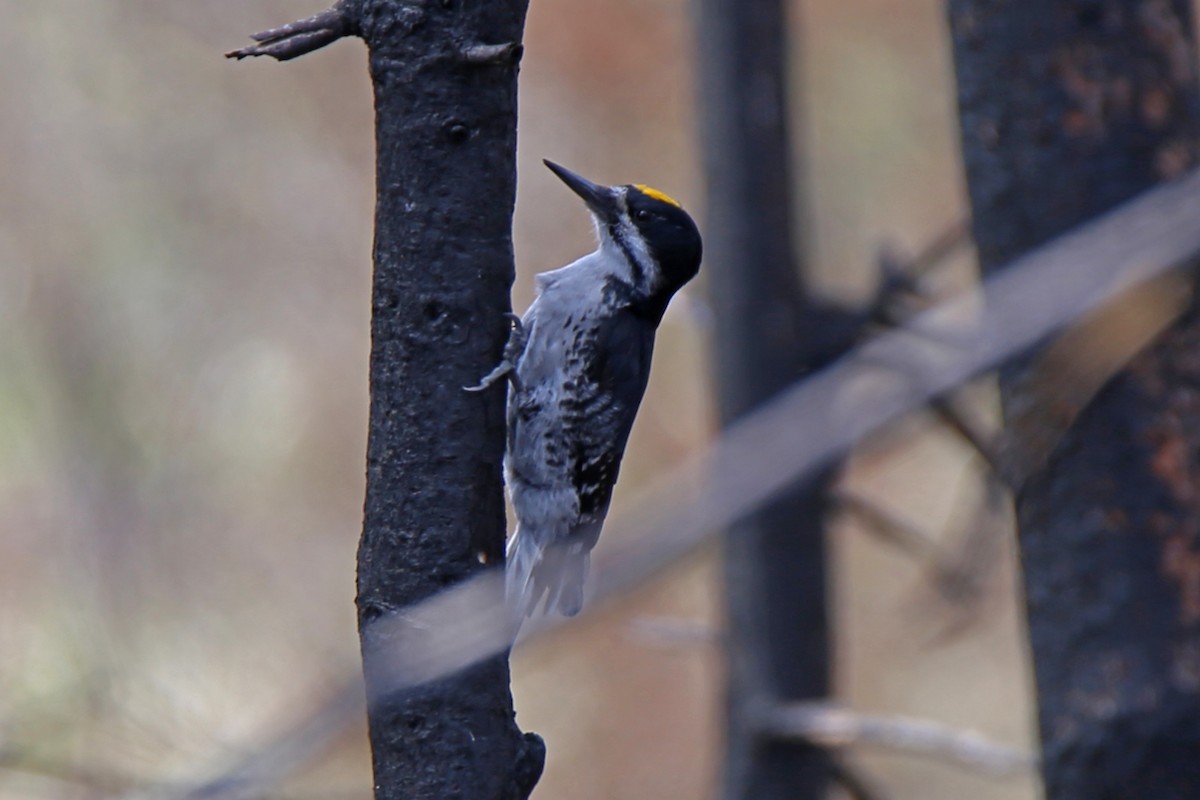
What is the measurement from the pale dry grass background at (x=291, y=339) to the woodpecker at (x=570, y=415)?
13.9 ft

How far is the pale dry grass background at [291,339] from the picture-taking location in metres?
8.58

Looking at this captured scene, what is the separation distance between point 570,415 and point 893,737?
1.51 metres

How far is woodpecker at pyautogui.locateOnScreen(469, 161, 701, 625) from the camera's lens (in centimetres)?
383

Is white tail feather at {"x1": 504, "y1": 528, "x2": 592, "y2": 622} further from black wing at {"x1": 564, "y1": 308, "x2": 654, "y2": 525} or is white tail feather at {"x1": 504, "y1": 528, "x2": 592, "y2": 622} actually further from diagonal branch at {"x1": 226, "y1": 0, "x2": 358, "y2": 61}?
diagonal branch at {"x1": 226, "y1": 0, "x2": 358, "y2": 61}

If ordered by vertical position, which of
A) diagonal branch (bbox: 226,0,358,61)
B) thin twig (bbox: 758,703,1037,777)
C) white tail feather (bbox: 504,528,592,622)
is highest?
diagonal branch (bbox: 226,0,358,61)

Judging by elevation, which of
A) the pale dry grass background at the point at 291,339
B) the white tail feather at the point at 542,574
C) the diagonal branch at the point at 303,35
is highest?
the diagonal branch at the point at 303,35

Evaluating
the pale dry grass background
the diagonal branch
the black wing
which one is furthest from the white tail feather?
the pale dry grass background

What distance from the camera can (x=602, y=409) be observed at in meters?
3.88

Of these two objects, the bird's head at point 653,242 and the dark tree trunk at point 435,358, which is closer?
the dark tree trunk at point 435,358

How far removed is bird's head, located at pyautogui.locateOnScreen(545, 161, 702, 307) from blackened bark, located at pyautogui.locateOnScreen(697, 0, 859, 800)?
118cm

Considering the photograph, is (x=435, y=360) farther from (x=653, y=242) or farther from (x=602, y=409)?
(x=653, y=242)

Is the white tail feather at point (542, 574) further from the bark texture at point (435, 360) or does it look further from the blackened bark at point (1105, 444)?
the bark texture at point (435, 360)

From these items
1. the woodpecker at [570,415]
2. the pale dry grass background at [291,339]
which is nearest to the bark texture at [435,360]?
the woodpecker at [570,415]

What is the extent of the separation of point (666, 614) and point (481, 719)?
26.8ft
